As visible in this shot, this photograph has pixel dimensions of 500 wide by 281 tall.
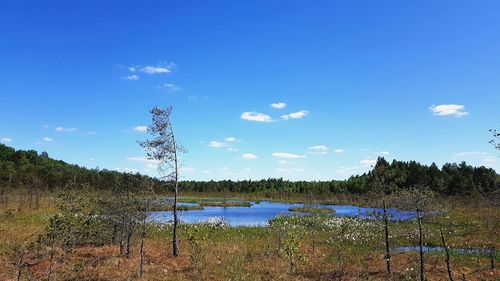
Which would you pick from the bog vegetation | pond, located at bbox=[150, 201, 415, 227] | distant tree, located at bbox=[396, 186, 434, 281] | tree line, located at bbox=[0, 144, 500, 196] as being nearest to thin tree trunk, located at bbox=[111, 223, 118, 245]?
the bog vegetation

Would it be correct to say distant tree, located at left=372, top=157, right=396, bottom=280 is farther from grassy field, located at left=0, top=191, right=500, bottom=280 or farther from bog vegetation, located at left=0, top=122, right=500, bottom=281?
grassy field, located at left=0, top=191, right=500, bottom=280

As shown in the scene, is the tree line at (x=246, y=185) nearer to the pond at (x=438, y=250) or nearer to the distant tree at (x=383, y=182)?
the pond at (x=438, y=250)

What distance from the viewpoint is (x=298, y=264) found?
22.4 metres

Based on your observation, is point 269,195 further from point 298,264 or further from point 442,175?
point 298,264

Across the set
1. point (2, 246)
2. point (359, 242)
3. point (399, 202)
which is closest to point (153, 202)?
point (2, 246)

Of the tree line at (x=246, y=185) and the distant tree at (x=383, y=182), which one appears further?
the tree line at (x=246, y=185)

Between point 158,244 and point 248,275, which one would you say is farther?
point 158,244

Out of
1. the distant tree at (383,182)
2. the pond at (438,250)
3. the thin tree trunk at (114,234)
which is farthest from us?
the pond at (438,250)

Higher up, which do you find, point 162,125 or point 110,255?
point 162,125

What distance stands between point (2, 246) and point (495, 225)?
4302cm

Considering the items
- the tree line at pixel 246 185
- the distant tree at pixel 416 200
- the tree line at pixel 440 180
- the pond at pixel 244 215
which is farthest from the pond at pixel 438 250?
the tree line at pixel 440 180

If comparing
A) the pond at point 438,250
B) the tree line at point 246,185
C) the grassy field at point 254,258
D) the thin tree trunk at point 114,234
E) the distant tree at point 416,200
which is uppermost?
the tree line at point 246,185

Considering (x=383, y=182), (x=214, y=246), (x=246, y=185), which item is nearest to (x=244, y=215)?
(x=214, y=246)

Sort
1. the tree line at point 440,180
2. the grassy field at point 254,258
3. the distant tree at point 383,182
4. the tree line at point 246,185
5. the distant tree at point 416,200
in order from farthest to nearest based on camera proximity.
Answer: the tree line at point 440,180 → the tree line at point 246,185 → the distant tree at point 383,182 → the grassy field at point 254,258 → the distant tree at point 416,200
